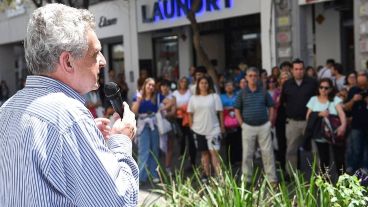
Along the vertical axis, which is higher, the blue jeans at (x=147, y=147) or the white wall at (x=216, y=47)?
the white wall at (x=216, y=47)

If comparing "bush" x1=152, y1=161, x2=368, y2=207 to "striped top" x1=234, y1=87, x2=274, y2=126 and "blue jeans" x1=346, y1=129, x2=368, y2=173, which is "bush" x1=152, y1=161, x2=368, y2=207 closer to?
"striped top" x1=234, y1=87, x2=274, y2=126

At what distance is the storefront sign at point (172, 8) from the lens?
1565 cm

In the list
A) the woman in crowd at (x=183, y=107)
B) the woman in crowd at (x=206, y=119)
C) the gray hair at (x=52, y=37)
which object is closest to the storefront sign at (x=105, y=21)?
the woman in crowd at (x=183, y=107)

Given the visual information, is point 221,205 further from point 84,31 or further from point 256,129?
point 256,129

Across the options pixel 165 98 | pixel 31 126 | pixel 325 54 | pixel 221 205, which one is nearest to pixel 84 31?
pixel 31 126

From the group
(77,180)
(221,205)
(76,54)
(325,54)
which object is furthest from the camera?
(325,54)

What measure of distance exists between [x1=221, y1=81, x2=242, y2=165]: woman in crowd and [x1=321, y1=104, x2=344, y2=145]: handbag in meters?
1.89

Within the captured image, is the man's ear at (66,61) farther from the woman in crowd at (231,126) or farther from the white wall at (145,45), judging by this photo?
the white wall at (145,45)

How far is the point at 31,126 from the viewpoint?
191 centimetres

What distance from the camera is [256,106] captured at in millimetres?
7398

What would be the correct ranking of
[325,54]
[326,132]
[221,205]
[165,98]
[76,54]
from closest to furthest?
[76,54]
[221,205]
[326,132]
[165,98]
[325,54]

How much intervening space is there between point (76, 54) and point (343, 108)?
6.01 meters

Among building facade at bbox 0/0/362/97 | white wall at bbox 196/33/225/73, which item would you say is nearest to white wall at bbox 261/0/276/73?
building facade at bbox 0/0/362/97

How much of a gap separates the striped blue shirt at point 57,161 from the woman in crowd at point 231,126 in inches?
270
